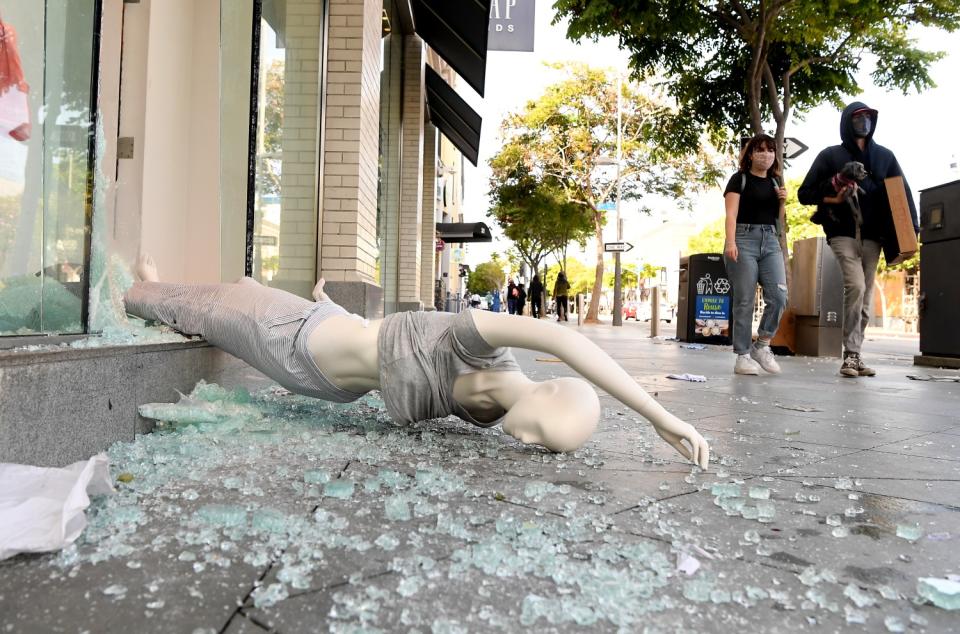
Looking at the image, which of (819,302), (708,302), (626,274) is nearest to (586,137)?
(708,302)

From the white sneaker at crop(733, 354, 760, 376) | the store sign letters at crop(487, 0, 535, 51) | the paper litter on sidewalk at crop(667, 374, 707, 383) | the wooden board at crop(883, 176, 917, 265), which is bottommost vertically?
the paper litter on sidewalk at crop(667, 374, 707, 383)

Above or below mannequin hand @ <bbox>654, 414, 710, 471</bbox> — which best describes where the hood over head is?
above

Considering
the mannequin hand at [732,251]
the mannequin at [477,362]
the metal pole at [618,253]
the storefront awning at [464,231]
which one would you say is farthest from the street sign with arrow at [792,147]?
the storefront awning at [464,231]

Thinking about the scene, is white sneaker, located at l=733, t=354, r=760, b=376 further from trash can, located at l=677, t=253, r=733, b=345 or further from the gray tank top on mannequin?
trash can, located at l=677, t=253, r=733, b=345

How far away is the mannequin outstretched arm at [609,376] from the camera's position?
189 centimetres

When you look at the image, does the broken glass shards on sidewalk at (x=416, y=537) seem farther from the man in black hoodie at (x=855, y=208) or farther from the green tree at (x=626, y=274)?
the green tree at (x=626, y=274)

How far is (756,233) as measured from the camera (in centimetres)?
549

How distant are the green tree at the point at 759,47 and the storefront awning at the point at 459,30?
4.06 ft

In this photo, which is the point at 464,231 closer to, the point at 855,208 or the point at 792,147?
the point at 792,147

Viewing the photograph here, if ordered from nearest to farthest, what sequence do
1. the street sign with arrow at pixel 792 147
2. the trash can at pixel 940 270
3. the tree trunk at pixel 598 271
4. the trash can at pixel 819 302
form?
1. the trash can at pixel 940 270
2. the trash can at pixel 819 302
3. the street sign with arrow at pixel 792 147
4. the tree trunk at pixel 598 271

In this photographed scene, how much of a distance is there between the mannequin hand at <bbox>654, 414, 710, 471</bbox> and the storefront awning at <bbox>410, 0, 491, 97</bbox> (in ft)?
24.2

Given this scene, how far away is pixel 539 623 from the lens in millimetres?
1048

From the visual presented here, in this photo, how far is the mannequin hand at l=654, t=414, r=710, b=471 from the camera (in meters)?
1.87

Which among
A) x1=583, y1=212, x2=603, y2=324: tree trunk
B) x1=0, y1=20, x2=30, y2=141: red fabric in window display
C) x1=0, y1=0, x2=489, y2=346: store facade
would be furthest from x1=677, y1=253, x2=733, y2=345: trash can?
x1=583, y1=212, x2=603, y2=324: tree trunk
